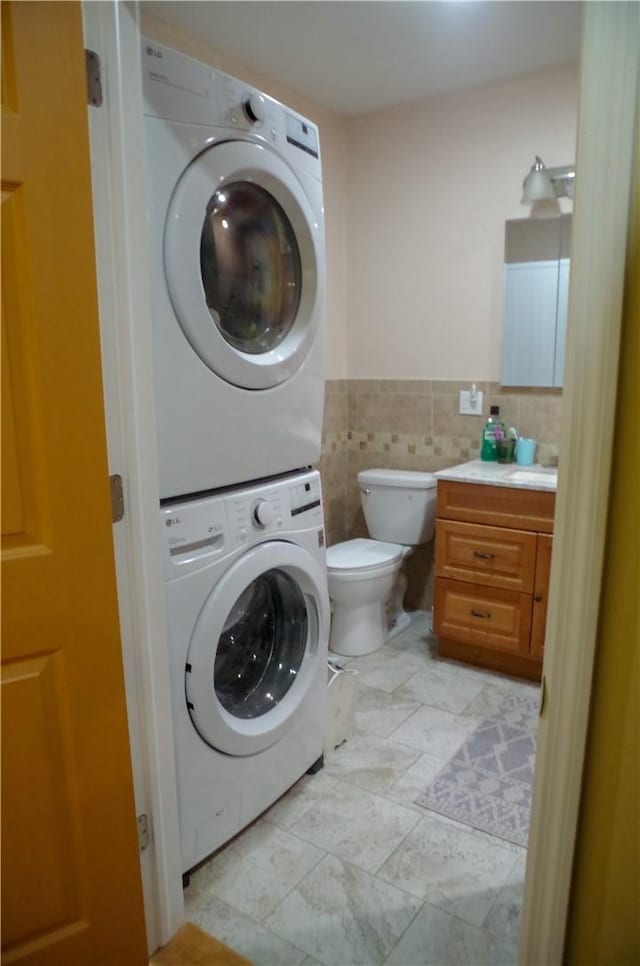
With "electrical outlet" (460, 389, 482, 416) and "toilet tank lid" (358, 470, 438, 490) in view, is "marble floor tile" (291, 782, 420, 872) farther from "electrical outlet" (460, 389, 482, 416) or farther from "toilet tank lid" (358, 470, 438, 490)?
"electrical outlet" (460, 389, 482, 416)

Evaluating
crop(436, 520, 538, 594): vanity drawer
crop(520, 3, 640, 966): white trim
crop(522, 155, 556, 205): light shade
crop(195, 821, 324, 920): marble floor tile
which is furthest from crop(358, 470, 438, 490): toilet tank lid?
crop(520, 3, 640, 966): white trim

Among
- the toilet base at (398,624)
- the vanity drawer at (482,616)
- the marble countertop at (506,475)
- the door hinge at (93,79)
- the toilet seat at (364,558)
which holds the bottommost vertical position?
the toilet base at (398,624)

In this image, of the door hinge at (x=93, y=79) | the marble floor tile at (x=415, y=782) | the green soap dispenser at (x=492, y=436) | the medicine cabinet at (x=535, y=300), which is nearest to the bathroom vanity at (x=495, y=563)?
the green soap dispenser at (x=492, y=436)

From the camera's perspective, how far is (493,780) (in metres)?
1.90

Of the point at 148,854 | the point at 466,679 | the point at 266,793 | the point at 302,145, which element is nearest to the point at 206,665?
the point at 148,854

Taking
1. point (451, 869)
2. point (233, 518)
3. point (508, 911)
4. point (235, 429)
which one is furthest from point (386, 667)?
point (235, 429)

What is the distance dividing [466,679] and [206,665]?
4.94 ft

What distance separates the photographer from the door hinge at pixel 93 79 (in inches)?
39.9

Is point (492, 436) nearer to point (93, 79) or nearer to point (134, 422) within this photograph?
point (134, 422)

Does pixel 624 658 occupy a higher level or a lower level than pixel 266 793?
higher

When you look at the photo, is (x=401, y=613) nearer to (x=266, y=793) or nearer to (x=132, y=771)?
(x=266, y=793)

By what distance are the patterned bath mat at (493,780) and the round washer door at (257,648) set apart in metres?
0.55

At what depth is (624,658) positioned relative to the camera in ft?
2.47

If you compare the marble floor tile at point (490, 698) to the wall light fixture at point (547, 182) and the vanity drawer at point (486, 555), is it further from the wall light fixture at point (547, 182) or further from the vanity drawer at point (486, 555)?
the wall light fixture at point (547, 182)
